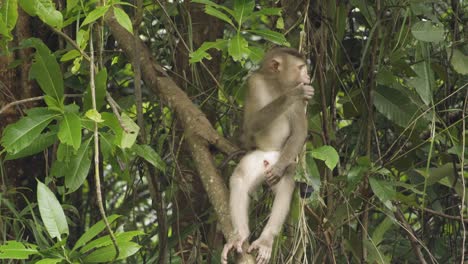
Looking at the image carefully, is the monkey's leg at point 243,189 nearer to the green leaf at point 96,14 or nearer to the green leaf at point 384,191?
the green leaf at point 384,191

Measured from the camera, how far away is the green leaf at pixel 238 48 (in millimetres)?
3674

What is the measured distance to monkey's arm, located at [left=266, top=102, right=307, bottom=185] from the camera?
4.15 m

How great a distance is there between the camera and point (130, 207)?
17.1 ft

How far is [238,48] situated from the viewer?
371 cm

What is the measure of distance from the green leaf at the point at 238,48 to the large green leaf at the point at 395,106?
108 cm

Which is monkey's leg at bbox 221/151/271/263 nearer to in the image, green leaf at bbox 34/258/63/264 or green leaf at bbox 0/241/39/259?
green leaf at bbox 34/258/63/264

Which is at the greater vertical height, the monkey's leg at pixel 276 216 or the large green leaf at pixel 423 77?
the large green leaf at pixel 423 77

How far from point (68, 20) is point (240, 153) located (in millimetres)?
1054

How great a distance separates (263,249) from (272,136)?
2.61 ft

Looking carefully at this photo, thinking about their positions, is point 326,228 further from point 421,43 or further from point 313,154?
point 421,43

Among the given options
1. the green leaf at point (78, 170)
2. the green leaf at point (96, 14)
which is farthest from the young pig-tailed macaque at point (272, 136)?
the green leaf at point (96, 14)

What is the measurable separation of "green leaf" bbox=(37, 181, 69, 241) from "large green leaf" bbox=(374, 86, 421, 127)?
1809mm

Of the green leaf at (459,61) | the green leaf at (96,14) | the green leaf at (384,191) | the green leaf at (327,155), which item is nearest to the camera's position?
the green leaf at (96,14)

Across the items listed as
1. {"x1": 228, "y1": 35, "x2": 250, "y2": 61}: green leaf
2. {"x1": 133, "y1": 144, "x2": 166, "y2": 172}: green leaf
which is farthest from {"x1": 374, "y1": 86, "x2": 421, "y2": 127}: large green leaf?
{"x1": 133, "y1": 144, "x2": 166, "y2": 172}: green leaf
